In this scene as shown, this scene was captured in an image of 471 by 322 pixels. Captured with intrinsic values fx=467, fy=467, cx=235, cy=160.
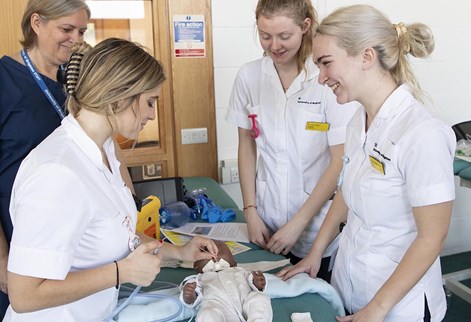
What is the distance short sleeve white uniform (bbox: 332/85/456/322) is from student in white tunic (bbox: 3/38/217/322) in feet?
1.96

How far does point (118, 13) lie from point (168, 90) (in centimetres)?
52

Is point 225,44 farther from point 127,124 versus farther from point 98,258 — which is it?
point 98,258

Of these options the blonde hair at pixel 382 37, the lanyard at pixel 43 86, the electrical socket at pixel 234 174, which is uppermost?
the blonde hair at pixel 382 37

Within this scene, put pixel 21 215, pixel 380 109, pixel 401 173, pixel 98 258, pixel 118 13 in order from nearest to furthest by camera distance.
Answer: pixel 21 215
pixel 98 258
pixel 401 173
pixel 380 109
pixel 118 13

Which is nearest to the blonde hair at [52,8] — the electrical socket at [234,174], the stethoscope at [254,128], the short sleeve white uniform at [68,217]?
the short sleeve white uniform at [68,217]

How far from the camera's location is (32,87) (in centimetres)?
158

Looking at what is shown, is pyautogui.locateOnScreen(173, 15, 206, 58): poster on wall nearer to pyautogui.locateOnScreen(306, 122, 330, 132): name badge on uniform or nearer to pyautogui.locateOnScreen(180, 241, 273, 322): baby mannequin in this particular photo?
pyautogui.locateOnScreen(306, 122, 330, 132): name badge on uniform

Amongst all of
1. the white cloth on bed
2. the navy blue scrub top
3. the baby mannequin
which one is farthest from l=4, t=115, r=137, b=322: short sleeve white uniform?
the navy blue scrub top

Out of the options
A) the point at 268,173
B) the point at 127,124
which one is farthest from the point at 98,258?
the point at 268,173

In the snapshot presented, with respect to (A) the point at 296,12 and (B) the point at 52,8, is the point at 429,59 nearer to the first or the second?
(A) the point at 296,12

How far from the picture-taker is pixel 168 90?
9.04ft

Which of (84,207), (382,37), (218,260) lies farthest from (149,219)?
(382,37)

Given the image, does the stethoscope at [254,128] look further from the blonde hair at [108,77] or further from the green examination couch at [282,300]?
the blonde hair at [108,77]

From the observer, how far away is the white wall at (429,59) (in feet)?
9.18
